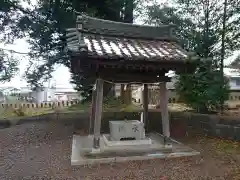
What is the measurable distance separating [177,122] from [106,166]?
13.7 ft

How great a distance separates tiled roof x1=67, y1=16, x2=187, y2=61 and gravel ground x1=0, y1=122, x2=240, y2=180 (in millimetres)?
2271

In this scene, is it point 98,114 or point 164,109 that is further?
point 164,109

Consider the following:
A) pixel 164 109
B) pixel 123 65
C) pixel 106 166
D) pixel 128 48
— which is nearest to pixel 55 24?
pixel 128 48

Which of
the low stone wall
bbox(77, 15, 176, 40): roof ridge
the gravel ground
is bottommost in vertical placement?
the gravel ground

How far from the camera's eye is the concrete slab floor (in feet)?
16.7

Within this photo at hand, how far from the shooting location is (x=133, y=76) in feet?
19.0

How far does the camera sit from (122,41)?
19.9 ft

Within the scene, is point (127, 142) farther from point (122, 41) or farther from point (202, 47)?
point (202, 47)

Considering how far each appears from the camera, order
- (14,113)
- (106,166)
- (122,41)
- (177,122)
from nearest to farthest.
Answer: (106,166) < (122,41) < (177,122) < (14,113)

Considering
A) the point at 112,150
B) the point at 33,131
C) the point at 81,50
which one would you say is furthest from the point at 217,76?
the point at 33,131

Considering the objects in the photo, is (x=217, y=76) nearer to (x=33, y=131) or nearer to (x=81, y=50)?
(x=81, y=50)

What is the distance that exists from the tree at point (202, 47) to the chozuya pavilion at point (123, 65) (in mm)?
1741

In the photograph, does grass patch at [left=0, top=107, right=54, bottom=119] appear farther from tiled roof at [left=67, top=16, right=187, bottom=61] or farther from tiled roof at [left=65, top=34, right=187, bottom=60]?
tiled roof at [left=65, top=34, right=187, bottom=60]

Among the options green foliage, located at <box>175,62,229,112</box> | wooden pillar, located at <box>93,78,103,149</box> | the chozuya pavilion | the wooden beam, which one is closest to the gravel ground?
the chozuya pavilion
